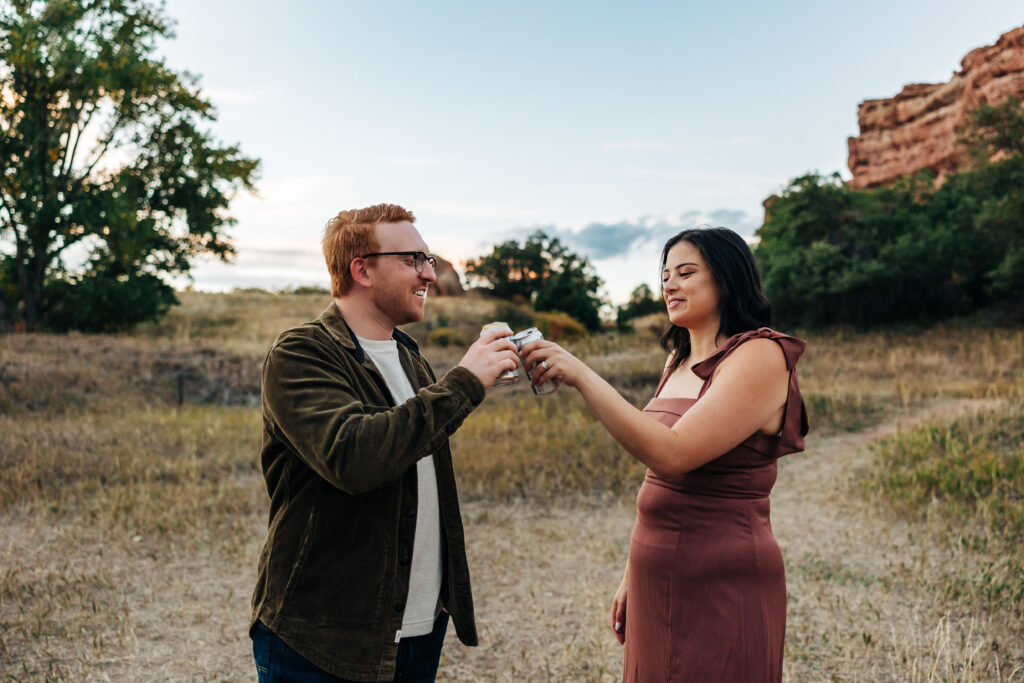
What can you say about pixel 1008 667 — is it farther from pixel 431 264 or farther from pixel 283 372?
pixel 283 372

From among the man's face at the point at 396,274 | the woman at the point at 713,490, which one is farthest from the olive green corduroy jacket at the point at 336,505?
the woman at the point at 713,490

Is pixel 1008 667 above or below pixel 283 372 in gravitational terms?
below

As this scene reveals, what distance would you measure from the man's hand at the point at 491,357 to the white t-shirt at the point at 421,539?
39 cm

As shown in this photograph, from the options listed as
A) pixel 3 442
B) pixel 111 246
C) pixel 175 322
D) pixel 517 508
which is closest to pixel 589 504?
pixel 517 508

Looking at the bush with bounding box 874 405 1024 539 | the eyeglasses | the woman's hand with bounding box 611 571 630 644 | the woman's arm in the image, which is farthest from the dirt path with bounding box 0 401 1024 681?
the eyeglasses

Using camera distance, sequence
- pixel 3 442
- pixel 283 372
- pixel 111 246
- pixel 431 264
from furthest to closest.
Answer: pixel 111 246 → pixel 3 442 → pixel 431 264 → pixel 283 372

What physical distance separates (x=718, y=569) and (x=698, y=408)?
557 mm

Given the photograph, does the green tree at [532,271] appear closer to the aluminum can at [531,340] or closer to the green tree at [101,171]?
the green tree at [101,171]

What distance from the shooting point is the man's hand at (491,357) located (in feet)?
6.91

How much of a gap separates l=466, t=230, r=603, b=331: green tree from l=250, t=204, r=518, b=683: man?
43239 mm

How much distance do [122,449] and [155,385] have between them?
22.0 ft

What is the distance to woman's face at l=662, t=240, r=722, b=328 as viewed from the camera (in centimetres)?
260

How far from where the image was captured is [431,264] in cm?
255

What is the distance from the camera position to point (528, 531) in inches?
304
